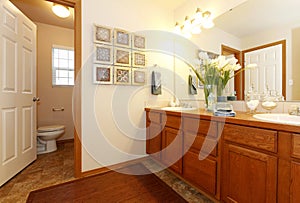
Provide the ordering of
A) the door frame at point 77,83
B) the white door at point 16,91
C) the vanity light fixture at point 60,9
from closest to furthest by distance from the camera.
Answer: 1. the white door at point 16,91
2. the door frame at point 77,83
3. the vanity light fixture at point 60,9

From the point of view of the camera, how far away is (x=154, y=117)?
2117 mm

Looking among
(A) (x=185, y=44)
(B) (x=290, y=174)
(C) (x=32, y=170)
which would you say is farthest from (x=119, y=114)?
(B) (x=290, y=174)

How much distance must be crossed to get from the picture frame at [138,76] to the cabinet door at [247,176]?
138 centimetres

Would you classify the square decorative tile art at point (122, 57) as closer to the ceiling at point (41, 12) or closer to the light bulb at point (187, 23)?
the light bulb at point (187, 23)

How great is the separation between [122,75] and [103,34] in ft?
1.77

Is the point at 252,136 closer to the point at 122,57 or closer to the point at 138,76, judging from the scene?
the point at 138,76

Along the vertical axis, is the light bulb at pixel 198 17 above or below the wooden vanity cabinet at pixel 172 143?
above

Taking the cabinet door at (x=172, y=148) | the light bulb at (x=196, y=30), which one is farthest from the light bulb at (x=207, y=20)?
the cabinet door at (x=172, y=148)

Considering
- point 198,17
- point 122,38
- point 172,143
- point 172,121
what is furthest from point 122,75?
point 198,17

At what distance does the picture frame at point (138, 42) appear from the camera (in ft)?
7.16

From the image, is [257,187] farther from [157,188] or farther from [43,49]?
[43,49]

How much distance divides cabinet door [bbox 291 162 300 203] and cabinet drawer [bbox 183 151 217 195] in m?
0.49

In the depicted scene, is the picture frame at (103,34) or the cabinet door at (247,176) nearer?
the cabinet door at (247,176)

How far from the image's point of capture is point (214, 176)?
1307 millimetres
